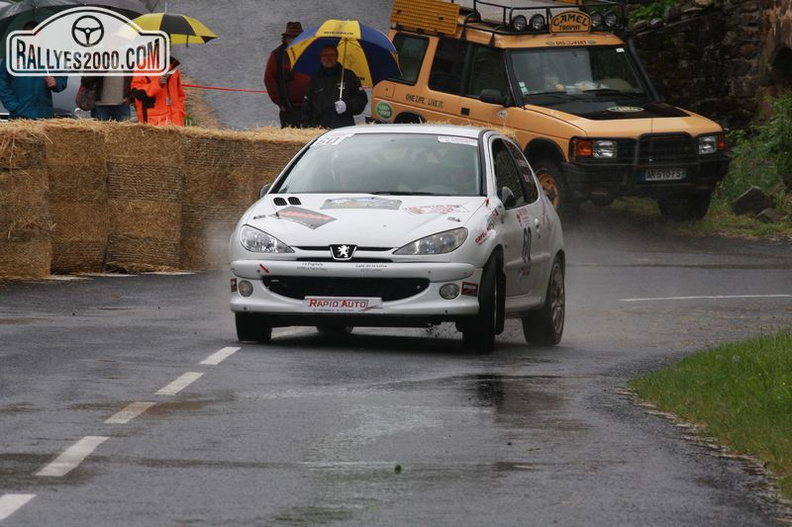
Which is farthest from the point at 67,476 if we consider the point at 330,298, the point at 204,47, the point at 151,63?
the point at 204,47

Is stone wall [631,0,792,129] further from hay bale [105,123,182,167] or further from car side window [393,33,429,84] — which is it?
hay bale [105,123,182,167]

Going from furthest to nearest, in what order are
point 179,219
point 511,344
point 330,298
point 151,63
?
point 151,63 → point 179,219 → point 511,344 → point 330,298

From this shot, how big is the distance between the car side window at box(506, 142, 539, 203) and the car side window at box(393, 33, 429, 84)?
10.9 metres

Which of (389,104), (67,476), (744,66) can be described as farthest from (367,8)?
(67,476)

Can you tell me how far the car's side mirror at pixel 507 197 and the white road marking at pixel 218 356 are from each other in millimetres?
2157

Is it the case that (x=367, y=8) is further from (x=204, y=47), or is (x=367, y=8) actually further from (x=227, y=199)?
(x=227, y=199)

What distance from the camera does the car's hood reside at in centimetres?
1333

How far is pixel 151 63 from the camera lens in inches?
992

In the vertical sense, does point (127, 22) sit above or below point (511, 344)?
above

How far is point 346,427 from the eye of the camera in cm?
970

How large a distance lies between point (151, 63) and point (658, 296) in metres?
8.71

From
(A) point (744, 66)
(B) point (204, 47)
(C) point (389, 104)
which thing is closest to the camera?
(C) point (389, 104)

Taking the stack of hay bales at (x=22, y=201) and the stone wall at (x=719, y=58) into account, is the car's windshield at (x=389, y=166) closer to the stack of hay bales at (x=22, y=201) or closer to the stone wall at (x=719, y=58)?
the stack of hay bales at (x=22, y=201)

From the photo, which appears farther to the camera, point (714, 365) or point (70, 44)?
point (70, 44)
